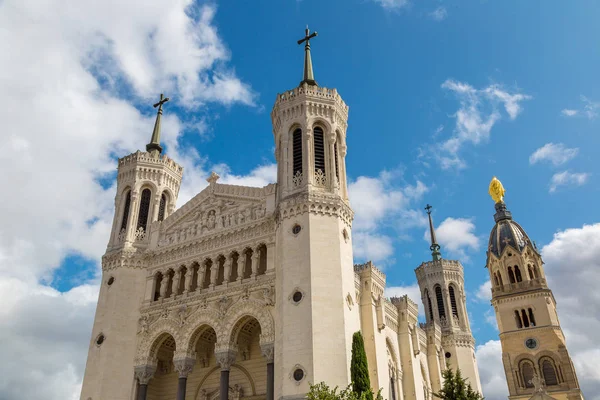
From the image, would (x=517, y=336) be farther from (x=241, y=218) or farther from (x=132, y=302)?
(x=132, y=302)

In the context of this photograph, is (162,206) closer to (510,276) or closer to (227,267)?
(227,267)

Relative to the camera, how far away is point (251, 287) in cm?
3353

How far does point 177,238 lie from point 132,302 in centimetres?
554

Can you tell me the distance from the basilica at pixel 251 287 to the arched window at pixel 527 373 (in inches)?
992

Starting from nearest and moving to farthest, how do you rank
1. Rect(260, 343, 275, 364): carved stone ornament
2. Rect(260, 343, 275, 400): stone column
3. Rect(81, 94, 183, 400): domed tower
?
1. Rect(260, 343, 275, 400): stone column
2. Rect(260, 343, 275, 364): carved stone ornament
3. Rect(81, 94, 183, 400): domed tower

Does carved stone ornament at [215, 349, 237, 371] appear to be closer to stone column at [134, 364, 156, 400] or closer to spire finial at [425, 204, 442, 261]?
stone column at [134, 364, 156, 400]

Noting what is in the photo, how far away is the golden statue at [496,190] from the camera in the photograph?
7698cm

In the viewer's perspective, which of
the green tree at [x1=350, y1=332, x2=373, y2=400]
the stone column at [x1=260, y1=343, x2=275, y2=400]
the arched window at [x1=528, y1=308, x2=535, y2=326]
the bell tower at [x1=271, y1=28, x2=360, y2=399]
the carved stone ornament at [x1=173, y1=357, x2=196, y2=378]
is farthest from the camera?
the arched window at [x1=528, y1=308, x2=535, y2=326]

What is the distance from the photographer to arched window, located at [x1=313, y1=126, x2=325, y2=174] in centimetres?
3550

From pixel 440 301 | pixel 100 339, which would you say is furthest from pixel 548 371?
pixel 100 339

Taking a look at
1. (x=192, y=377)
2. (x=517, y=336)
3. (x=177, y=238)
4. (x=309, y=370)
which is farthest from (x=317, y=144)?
(x=517, y=336)

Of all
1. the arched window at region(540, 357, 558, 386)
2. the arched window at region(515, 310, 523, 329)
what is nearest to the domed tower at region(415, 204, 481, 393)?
the arched window at region(515, 310, 523, 329)

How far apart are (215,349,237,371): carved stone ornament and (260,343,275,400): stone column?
2.54 meters

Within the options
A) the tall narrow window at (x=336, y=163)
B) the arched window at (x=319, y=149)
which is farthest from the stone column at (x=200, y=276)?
the tall narrow window at (x=336, y=163)
